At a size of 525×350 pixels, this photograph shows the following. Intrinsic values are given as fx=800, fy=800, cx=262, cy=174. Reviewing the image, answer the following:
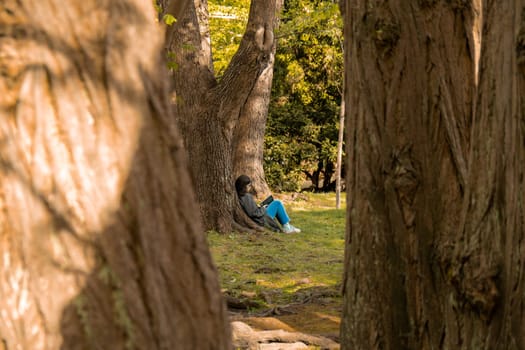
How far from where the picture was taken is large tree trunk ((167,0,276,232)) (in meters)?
13.9

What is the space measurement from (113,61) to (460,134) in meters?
2.88

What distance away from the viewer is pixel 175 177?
251cm

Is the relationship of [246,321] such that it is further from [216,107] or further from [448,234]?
[216,107]

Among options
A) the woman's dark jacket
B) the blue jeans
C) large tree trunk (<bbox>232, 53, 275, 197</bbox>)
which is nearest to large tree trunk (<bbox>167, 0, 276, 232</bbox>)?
the woman's dark jacket

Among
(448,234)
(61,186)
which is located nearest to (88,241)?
(61,186)

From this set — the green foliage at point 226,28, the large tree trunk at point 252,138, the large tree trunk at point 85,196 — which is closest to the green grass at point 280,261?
the large tree trunk at point 252,138

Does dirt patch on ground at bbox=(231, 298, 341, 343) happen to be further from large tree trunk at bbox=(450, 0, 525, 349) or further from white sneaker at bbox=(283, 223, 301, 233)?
white sneaker at bbox=(283, 223, 301, 233)

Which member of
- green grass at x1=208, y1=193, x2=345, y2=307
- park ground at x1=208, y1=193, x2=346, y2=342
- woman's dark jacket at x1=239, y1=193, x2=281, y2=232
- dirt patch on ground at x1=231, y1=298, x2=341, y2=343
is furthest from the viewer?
woman's dark jacket at x1=239, y1=193, x2=281, y2=232

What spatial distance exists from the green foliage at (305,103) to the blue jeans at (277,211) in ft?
30.6

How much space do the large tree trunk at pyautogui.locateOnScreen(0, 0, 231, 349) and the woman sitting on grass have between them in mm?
13404

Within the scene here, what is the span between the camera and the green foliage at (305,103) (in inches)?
1038

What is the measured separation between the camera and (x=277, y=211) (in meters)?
16.5

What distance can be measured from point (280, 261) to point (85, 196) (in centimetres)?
1018

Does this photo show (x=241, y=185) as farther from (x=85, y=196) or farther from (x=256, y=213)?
(x=85, y=196)
